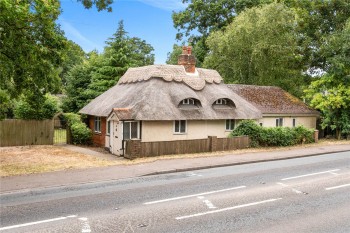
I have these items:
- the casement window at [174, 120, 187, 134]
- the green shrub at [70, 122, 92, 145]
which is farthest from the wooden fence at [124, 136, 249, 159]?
the green shrub at [70, 122, 92, 145]

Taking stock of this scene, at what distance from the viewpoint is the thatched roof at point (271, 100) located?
3403cm

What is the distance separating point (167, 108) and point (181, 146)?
3450mm

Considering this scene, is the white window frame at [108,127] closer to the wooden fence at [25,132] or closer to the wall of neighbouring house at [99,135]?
the wall of neighbouring house at [99,135]

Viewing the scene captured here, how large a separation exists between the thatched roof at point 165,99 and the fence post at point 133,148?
8.91 feet

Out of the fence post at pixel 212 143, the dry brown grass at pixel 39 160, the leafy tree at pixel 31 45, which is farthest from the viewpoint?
the fence post at pixel 212 143

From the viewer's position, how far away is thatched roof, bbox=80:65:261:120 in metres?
25.3

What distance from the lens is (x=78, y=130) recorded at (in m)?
29.8

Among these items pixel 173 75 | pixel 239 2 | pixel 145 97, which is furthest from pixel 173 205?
pixel 239 2

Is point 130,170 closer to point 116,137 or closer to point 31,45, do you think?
point 31,45

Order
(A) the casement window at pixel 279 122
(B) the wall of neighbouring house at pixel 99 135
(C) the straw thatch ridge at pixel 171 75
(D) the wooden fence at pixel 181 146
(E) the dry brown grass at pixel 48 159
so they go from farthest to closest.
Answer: (A) the casement window at pixel 279 122 → (C) the straw thatch ridge at pixel 171 75 → (B) the wall of neighbouring house at pixel 99 135 → (D) the wooden fence at pixel 181 146 → (E) the dry brown grass at pixel 48 159

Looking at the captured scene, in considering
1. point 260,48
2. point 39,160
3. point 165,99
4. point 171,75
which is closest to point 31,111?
point 39,160

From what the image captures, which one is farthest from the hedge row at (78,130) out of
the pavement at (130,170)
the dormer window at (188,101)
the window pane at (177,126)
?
the dormer window at (188,101)

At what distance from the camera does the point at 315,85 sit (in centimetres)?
3612

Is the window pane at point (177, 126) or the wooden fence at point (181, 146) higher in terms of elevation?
the window pane at point (177, 126)
